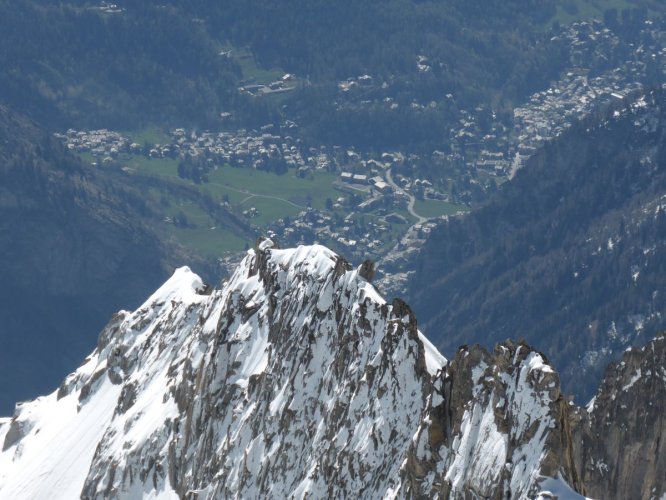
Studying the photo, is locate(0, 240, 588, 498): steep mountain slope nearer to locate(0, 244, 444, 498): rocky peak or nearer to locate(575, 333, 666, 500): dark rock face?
locate(0, 244, 444, 498): rocky peak

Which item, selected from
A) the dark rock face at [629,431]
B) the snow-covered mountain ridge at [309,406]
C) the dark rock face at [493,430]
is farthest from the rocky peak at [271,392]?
the dark rock face at [629,431]

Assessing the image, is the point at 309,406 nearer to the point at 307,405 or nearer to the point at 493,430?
the point at 307,405

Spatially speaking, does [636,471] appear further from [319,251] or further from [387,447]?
[319,251]

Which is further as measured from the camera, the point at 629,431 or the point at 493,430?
the point at 629,431

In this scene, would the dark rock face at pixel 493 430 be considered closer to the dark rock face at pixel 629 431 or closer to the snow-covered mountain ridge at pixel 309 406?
Answer: the snow-covered mountain ridge at pixel 309 406

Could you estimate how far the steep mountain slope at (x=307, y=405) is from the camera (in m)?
107

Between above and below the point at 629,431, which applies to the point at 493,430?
below

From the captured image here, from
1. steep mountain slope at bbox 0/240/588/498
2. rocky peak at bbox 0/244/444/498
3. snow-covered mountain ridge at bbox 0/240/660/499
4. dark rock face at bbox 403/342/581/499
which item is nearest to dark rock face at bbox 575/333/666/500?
rocky peak at bbox 0/244/444/498

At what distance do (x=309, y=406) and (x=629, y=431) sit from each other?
21297 millimetres

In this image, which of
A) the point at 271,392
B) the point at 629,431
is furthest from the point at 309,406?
the point at 629,431

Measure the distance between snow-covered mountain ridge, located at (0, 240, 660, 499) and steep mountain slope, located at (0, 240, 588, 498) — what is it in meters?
0.14

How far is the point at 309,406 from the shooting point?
14075 cm

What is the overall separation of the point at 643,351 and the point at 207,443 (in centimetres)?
3234

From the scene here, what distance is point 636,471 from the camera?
5364 inches
